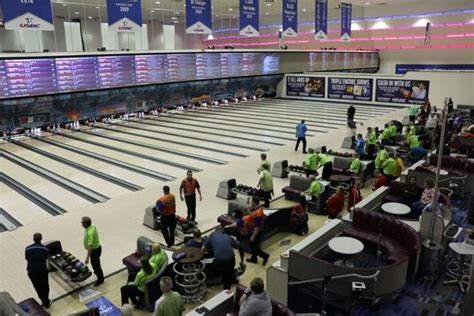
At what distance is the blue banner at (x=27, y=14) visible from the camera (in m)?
8.99

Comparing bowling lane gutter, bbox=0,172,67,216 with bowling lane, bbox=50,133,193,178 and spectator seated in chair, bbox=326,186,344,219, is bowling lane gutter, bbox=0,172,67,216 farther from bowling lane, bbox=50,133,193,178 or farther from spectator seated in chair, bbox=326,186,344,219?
spectator seated in chair, bbox=326,186,344,219

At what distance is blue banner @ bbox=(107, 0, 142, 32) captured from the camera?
11117mm

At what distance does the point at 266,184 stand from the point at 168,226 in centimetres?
263

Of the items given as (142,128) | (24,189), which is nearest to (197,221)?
(24,189)

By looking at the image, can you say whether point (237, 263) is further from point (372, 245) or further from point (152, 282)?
point (372, 245)

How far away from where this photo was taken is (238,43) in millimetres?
39938

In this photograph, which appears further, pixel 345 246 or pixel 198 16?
pixel 198 16

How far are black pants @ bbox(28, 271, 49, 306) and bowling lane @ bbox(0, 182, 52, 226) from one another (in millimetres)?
3503

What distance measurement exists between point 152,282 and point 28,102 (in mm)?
14887

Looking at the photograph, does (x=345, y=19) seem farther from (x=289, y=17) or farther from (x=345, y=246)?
(x=345, y=246)

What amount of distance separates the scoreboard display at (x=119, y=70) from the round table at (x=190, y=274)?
13427mm

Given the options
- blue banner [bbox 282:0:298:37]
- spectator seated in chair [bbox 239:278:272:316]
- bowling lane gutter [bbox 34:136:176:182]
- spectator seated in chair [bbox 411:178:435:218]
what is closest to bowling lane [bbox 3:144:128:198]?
bowling lane gutter [bbox 34:136:176:182]

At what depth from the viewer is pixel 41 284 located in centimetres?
580

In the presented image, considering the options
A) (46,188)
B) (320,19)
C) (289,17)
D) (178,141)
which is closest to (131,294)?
(46,188)
